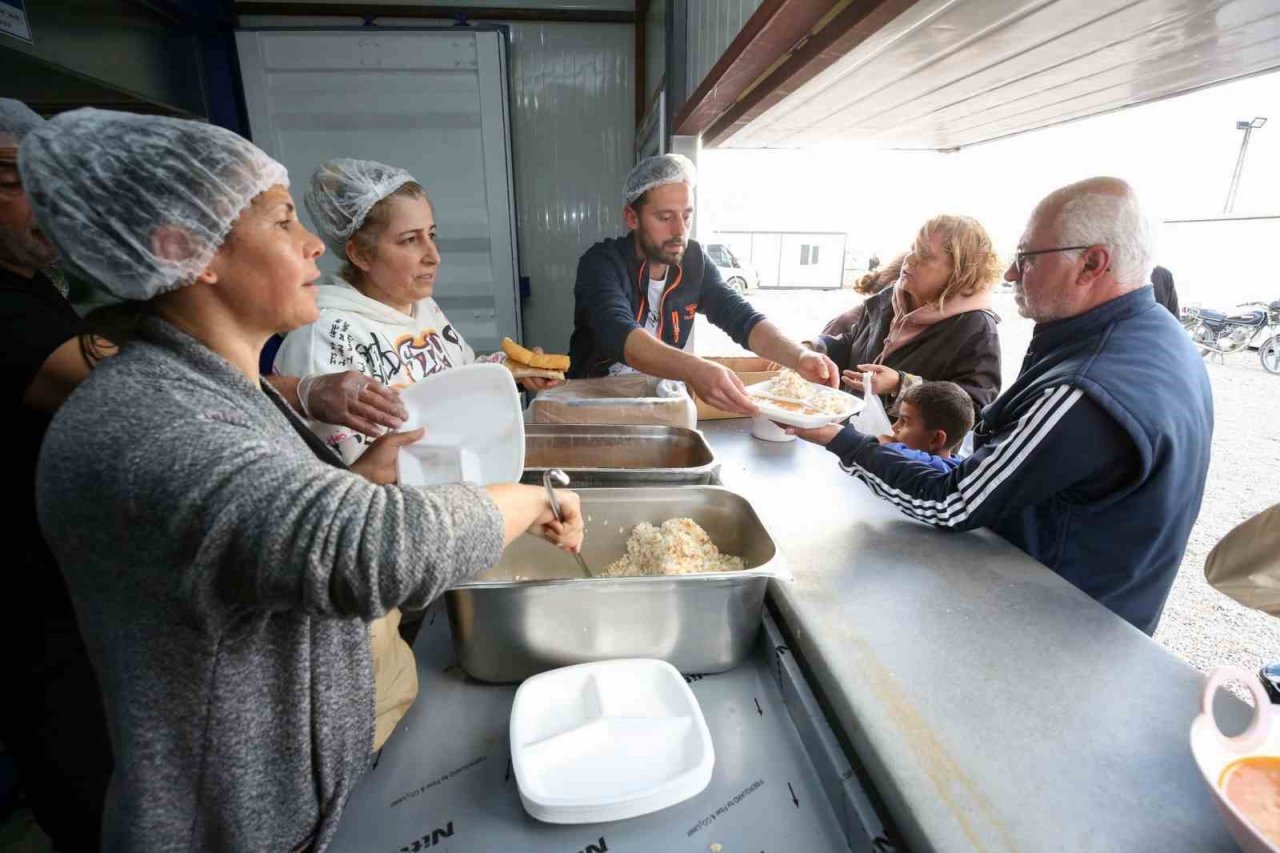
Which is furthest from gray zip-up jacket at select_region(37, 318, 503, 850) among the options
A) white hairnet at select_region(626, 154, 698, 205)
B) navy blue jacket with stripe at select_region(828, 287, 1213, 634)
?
white hairnet at select_region(626, 154, 698, 205)

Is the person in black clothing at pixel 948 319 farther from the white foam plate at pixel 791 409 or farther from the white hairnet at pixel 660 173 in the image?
the white hairnet at pixel 660 173

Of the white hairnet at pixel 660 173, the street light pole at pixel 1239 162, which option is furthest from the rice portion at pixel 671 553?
the street light pole at pixel 1239 162

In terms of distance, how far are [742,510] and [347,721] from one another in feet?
2.97

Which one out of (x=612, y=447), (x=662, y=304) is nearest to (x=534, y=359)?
(x=612, y=447)

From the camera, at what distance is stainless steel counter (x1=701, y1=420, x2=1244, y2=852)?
0.71m

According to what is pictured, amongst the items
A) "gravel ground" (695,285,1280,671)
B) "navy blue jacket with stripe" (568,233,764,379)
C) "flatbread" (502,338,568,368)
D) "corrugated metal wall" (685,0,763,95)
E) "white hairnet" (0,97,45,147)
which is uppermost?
"corrugated metal wall" (685,0,763,95)

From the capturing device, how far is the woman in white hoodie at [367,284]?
60.1 inches

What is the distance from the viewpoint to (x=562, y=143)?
12.8 ft

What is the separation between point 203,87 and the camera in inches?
130

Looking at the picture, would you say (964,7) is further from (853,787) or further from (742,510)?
(853,787)

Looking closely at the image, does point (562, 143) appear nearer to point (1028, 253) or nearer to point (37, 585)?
point (1028, 253)

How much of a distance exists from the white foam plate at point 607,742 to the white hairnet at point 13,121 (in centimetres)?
159

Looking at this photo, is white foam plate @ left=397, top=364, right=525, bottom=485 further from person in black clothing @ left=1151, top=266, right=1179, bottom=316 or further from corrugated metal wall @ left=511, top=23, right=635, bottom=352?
person in black clothing @ left=1151, top=266, right=1179, bottom=316

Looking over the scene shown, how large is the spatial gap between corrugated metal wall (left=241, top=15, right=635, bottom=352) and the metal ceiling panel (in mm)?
1425
